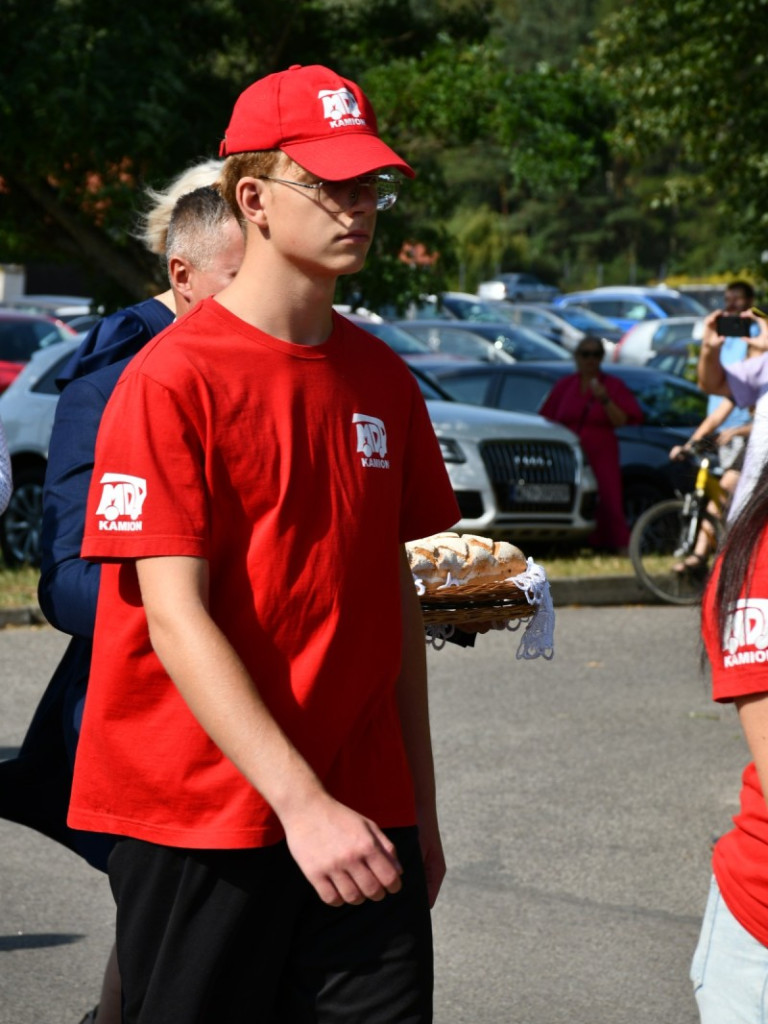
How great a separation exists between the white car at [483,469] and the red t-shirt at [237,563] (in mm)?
10308

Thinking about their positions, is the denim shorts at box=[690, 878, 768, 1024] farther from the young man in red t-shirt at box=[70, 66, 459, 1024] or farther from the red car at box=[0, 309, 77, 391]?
the red car at box=[0, 309, 77, 391]

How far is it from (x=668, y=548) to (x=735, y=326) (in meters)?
3.69

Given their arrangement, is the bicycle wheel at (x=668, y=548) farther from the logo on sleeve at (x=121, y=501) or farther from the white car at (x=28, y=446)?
the logo on sleeve at (x=121, y=501)

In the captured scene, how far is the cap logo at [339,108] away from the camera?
8.45ft

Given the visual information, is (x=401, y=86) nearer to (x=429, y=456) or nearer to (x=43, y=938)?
(x=43, y=938)

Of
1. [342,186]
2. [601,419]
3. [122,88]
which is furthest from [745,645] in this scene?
[122,88]

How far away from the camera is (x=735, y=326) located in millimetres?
9172

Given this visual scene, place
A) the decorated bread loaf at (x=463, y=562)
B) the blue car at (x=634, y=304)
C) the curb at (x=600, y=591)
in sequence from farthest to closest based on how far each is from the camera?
the blue car at (x=634, y=304)
the curb at (x=600, y=591)
the decorated bread loaf at (x=463, y=562)

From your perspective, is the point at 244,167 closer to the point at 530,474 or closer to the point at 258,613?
the point at 258,613

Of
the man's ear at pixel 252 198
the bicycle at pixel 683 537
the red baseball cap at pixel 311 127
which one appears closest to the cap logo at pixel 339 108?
the red baseball cap at pixel 311 127

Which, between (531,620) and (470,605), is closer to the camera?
(470,605)

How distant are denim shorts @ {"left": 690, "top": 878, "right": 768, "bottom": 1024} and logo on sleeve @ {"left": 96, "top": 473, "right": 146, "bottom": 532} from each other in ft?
3.61

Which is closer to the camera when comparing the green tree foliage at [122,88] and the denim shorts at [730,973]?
the denim shorts at [730,973]

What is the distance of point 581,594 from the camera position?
40.0ft
